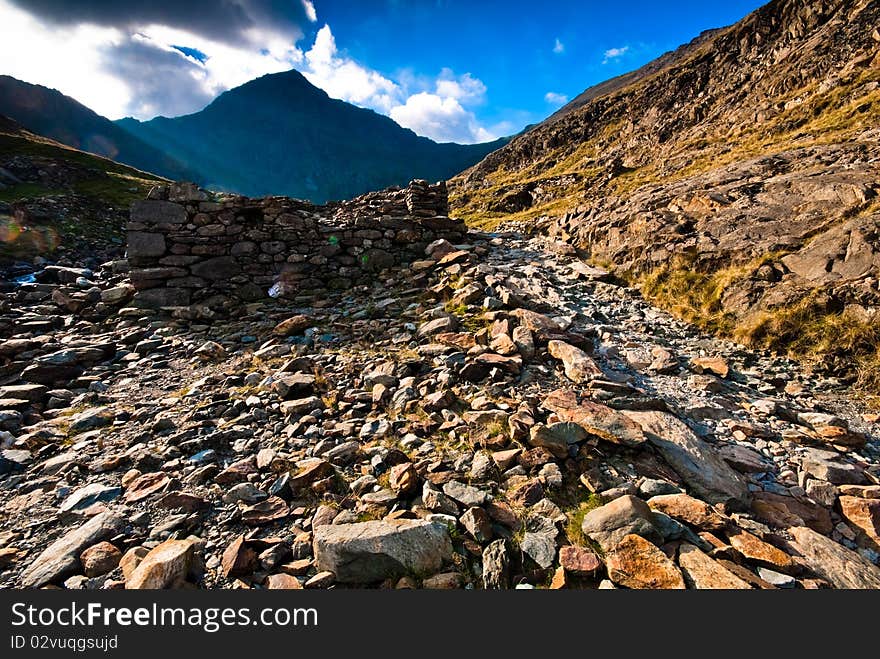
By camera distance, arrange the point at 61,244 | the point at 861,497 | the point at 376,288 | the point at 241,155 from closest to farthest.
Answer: the point at 861,497 → the point at 376,288 → the point at 61,244 → the point at 241,155

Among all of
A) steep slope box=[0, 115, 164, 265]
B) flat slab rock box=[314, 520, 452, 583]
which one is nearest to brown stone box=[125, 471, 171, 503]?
flat slab rock box=[314, 520, 452, 583]

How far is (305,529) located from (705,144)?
40.5 meters

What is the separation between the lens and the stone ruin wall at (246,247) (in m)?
10.3

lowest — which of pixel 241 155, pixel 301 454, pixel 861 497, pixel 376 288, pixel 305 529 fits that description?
pixel 861 497

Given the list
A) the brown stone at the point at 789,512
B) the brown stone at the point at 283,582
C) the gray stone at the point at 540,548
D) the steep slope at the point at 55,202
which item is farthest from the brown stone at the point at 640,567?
the steep slope at the point at 55,202

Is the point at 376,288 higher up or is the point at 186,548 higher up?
the point at 376,288

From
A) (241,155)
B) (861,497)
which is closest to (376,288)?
(861,497)

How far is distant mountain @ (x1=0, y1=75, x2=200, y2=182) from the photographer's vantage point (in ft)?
361

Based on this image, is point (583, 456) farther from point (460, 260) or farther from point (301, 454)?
point (460, 260)

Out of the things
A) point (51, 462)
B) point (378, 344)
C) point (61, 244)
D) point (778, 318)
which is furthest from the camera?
point (61, 244)

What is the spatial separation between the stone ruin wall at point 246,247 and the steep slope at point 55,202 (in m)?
8.35

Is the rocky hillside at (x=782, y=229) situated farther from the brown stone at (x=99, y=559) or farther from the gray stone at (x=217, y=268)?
the gray stone at (x=217, y=268)

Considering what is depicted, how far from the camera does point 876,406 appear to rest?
5395 millimetres

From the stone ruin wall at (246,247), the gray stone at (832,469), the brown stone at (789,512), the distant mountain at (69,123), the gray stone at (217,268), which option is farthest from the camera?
the distant mountain at (69,123)
